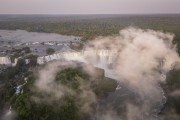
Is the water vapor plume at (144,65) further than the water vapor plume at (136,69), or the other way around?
the water vapor plume at (144,65)

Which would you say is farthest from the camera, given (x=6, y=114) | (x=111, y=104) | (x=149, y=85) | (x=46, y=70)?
(x=149, y=85)

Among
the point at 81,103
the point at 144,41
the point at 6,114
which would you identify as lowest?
the point at 6,114

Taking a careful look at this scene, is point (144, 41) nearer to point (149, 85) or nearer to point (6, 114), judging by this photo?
point (149, 85)

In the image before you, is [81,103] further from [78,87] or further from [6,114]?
[6,114]

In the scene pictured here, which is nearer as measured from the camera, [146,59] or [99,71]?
[99,71]

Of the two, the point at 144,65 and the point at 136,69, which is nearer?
the point at 136,69

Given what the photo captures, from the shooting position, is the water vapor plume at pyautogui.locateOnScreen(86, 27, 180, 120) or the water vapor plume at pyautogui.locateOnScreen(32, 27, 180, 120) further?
the water vapor plume at pyautogui.locateOnScreen(86, 27, 180, 120)

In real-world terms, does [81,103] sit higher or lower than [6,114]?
higher

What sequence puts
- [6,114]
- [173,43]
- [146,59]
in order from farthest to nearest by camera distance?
[173,43] < [146,59] < [6,114]

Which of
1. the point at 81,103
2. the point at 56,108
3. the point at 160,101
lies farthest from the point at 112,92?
the point at 56,108

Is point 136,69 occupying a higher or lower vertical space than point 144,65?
lower
